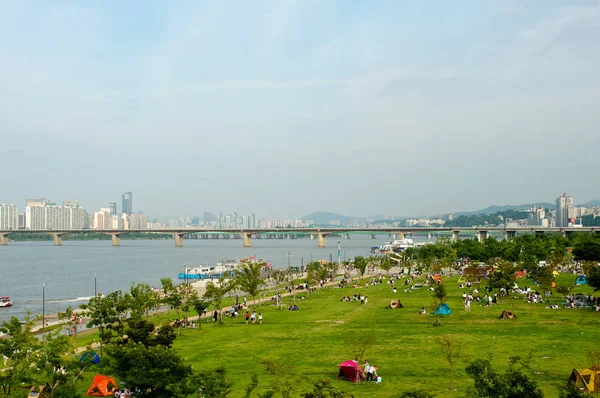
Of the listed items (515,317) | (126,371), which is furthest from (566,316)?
(126,371)

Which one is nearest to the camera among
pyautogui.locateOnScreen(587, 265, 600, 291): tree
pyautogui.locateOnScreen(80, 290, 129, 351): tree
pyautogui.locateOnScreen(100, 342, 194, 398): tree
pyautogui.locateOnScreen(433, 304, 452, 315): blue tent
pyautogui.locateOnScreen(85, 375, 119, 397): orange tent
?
pyautogui.locateOnScreen(100, 342, 194, 398): tree

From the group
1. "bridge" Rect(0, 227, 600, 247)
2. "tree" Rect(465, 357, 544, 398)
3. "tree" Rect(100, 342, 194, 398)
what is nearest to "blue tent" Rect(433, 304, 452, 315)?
"tree" Rect(100, 342, 194, 398)

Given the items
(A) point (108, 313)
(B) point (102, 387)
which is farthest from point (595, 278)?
(B) point (102, 387)

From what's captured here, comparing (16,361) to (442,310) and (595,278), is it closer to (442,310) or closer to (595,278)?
(442,310)

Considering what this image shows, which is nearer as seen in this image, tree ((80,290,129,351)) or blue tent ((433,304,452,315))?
tree ((80,290,129,351))

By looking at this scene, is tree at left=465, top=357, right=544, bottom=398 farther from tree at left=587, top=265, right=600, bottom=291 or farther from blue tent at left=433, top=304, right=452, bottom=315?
tree at left=587, top=265, right=600, bottom=291

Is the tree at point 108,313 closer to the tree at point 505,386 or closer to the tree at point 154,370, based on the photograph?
the tree at point 154,370
